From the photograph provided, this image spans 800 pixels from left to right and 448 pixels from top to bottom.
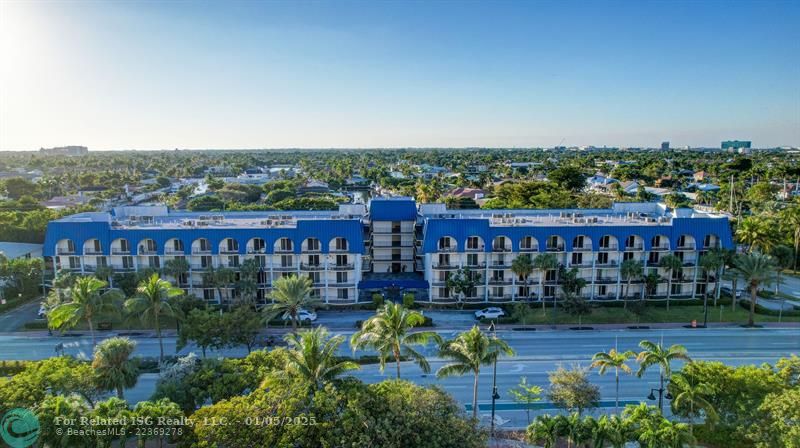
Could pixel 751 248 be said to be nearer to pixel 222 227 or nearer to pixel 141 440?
Result: pixel 222 227

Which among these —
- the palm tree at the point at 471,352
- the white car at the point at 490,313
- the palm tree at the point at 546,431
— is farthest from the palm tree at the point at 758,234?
the palm tree at the point at 546,431

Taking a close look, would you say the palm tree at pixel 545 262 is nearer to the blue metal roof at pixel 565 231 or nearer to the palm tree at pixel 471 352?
the blue metal roof at pixel 565 231

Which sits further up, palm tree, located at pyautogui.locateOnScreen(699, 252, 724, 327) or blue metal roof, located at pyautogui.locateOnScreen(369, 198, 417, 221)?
blue metal roof, located at pyautogui.locateOnScreen(369, 198, 417, 221)

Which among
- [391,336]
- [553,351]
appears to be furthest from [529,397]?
[553,351]

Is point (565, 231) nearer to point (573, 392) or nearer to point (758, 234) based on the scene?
point (758, 234)

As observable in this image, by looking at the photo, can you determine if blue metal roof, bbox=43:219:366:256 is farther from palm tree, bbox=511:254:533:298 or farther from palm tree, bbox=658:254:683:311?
palm tree, bbox=658:254:683:311

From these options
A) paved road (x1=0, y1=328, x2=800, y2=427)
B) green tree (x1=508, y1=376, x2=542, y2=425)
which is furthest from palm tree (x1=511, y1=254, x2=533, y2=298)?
green tree (x1=508, y1=376, x2=542, y2=425)
